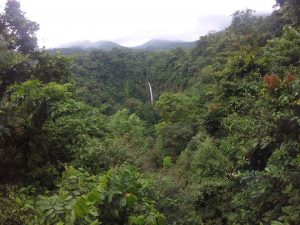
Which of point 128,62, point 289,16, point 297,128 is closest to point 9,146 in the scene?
point 297,128

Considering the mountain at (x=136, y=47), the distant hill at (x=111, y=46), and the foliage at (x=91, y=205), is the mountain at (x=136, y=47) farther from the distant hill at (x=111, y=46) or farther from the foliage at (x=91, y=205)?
the foliage at (x=91, y=205)

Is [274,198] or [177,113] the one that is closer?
[274,198]

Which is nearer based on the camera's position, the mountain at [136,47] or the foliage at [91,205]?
the foliage at [91,205]

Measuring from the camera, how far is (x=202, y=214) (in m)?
9.15

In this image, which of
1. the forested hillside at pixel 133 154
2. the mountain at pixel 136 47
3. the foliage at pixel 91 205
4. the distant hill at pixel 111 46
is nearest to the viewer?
the foliage at pixel 91 205

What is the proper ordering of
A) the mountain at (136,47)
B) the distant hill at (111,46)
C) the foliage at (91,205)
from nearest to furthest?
the foliage at (91,205)
the distant hill at (111,46)
the mountain at (136,47)

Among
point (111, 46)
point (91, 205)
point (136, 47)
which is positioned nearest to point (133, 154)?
point (91, 205)

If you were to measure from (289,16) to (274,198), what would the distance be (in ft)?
40.5

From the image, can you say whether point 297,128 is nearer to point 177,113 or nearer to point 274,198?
point 274,198

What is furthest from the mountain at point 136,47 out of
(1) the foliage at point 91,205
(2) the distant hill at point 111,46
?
(1) the foliage at point 91,205

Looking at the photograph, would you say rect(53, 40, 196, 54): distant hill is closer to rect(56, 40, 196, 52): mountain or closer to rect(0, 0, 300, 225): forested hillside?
rect(56, 40, 196, 52): mountain

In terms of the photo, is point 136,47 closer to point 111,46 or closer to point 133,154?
point 111,46

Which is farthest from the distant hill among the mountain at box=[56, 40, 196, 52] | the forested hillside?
the forested hillside

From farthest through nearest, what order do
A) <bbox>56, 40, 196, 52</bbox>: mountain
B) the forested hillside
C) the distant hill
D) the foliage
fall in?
<bbox>56, 40, 196, 52</bbox>: mountain
the distant hill
the forested hillside
the foliage
